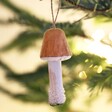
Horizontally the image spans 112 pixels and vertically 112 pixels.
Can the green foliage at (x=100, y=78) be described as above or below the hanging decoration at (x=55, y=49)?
below

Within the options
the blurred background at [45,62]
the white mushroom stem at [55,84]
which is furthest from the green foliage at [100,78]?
the white mushroom stem at [55,84]

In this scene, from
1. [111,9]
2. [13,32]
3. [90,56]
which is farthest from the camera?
[13,32]

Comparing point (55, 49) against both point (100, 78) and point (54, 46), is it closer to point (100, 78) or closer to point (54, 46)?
point (54, 46)

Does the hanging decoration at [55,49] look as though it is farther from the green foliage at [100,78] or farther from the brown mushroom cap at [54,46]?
the green foliage at [100,78]

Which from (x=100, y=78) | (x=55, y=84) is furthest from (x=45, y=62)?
(x=55, y=84)

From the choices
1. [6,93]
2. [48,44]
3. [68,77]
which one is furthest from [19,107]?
[48,44]

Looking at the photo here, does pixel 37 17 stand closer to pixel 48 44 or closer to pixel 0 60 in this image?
pixel 0 60
